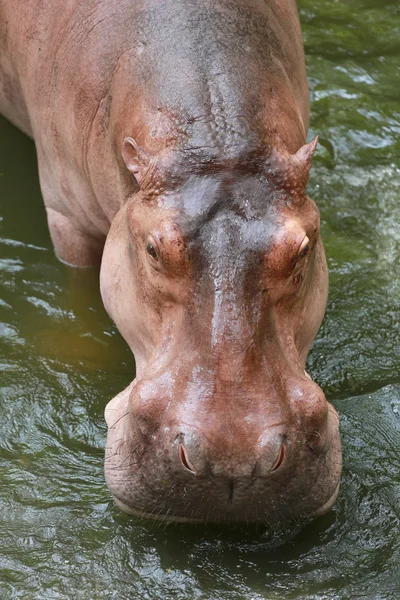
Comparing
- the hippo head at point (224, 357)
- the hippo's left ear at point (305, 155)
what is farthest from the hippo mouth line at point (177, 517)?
the hippo's left ear at point (305, 155)

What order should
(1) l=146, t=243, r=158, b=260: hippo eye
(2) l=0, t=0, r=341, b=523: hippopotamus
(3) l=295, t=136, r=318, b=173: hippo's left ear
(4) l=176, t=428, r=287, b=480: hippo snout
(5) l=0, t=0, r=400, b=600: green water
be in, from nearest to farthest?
(4) l=176, t=428, r=287, b=480: hippo snout → (2) l=0, t=0, r=341, b=523: hippopotamus → (1) l=146, t=243, r=158, b=260: hippo eye → (3) l=295, t=136, r=318, b=173: hippo's left ear → (5) l=0, t=0, r=400, b=600: green water

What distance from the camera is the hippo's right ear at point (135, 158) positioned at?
4.07m

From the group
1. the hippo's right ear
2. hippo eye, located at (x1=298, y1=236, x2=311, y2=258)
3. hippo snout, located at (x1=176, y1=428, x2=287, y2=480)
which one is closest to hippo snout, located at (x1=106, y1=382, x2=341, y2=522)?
hippo snout, located at (x1=176, y1=428, x2=287, y2=480)

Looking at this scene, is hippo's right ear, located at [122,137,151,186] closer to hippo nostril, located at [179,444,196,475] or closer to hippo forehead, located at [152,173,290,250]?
hippo forehead, located at [152,173,290,250]

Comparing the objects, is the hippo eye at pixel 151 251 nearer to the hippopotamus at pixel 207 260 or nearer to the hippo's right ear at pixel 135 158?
the hippopotamus at pixel 207 260

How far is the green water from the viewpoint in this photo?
13.7ft

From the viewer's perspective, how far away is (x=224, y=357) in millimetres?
3541

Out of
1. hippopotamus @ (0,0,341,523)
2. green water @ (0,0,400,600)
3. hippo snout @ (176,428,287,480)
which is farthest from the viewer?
green water @ (0,0,400,600)

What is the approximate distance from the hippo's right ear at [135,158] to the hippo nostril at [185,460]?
1.15 m

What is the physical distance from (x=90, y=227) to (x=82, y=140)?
0.76 meters

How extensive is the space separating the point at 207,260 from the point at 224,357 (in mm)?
357

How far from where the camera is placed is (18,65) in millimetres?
6055

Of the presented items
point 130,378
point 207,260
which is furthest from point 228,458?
point 130,378

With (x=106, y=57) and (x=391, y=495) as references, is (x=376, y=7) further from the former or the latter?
(x=391, y=495)
